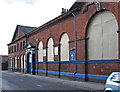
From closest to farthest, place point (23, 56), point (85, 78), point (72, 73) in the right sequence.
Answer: point (85, 78) < point (72, 73) < point (23, 56)

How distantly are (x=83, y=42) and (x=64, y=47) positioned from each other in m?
4.12

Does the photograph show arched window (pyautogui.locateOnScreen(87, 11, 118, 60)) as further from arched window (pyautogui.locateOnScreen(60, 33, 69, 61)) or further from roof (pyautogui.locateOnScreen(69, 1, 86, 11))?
arched window (pyautogui.locateOnScreen(60, 33, 69, 61))

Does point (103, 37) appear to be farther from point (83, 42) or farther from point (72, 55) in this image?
point (72, 55)

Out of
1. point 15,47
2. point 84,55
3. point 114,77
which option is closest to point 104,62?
point 84,55

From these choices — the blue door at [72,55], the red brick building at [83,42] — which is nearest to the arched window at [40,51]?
the red brick building at [83,42]

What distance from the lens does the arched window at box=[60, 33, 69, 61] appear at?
68.4 ft

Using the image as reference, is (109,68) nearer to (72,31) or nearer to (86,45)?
(86,45)

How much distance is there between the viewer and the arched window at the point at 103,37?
14.4 metres

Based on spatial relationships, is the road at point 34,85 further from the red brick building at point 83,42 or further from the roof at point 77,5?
the roof at point 77,5

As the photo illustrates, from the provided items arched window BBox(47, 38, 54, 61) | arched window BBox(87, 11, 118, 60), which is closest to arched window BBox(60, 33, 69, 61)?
arched window BBox(47, 38, 54, 61)

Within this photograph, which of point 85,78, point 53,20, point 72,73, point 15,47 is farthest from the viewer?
point 15,47

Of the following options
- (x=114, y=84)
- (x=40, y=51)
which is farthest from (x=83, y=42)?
(x=40, y=51)

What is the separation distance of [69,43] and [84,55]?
321cm

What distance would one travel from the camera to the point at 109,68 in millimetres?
14461
